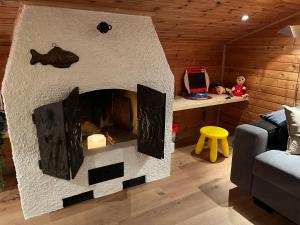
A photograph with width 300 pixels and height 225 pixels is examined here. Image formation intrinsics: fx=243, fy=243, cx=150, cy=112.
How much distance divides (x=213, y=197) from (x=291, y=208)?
25.4 inches

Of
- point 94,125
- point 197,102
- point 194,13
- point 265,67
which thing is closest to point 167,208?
point 94,125

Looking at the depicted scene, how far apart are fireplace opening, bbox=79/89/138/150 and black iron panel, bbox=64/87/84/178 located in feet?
1.44

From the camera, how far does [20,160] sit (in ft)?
5.93

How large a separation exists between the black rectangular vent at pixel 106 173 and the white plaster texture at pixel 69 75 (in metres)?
0.04

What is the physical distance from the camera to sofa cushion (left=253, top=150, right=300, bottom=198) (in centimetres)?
173

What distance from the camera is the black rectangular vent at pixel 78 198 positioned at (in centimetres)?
208

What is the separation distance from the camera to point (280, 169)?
1809 mm

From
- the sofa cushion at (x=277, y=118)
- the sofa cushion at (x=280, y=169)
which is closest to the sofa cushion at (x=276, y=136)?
the sofa cushion at (x=277, y=118)

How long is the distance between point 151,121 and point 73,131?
2.32 ft

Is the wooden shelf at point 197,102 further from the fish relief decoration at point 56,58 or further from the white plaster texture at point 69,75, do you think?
the fish relief decoration at point 56,58

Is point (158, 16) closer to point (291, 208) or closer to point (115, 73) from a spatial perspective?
point (115, 73)

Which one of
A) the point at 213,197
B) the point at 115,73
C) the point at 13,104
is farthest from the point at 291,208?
the point at 13,104

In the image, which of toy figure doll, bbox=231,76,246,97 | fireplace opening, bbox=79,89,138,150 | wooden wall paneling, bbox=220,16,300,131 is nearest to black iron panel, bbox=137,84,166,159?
fireplace opening, bbox=79,89,138,150

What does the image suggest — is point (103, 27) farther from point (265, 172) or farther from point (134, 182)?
point (265, 172)
